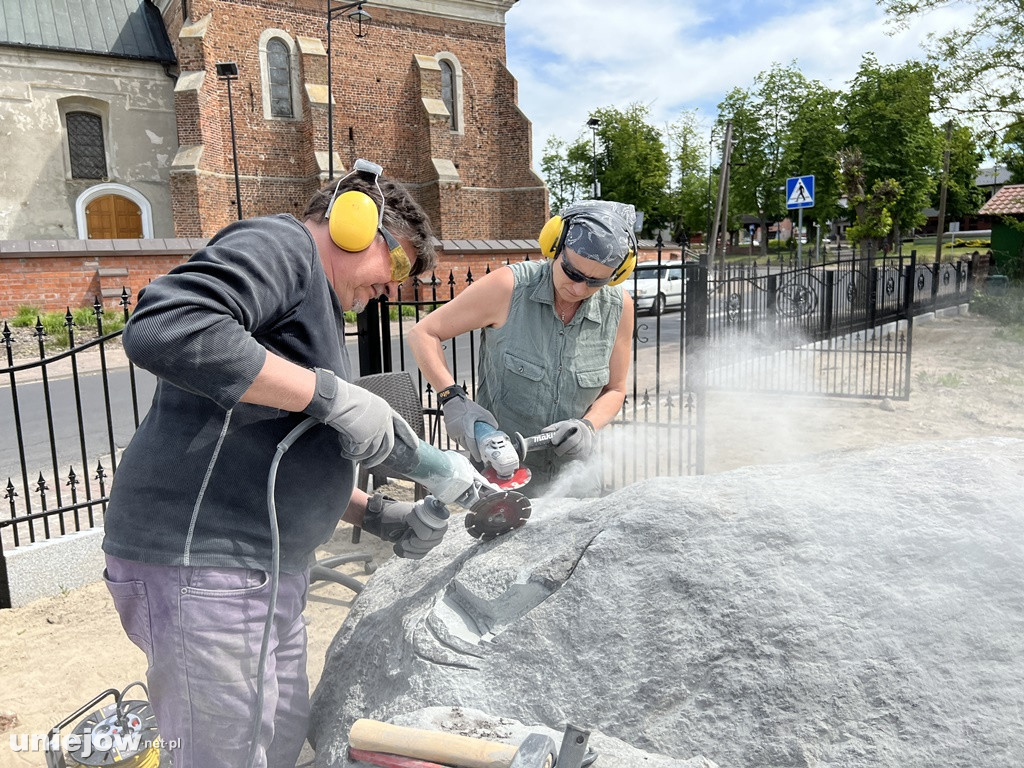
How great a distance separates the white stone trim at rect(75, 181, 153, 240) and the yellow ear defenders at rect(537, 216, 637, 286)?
22850 mm

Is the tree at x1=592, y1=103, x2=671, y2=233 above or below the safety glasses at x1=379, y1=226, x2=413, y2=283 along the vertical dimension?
above

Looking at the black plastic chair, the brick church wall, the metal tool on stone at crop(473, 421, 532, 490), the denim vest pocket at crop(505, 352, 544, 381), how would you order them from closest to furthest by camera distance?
1. the metal tool on stone at crop(473, 421, 532, 490)
2. the denim vest pocket at crop(505, 352, 544, 381)
3. the black plastic chair
4. the brick church wall

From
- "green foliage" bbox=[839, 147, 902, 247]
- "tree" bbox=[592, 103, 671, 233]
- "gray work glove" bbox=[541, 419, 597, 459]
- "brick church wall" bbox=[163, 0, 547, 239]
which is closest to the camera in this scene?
"gray work glove" bbox=[541, 419, 597, 459]

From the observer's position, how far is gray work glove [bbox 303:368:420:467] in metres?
1.64

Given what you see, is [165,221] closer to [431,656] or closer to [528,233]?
[528,233]

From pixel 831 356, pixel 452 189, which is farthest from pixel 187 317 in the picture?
pixel 452 189

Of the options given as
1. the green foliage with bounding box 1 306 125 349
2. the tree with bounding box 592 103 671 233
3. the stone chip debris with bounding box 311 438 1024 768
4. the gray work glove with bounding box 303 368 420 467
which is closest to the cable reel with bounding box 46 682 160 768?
the stone chip debris with bounding box 311 438 1024 768

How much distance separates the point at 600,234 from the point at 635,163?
148 feet

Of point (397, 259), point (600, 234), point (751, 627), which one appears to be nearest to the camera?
point (751, 627)

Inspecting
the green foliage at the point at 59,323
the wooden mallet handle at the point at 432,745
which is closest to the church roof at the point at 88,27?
the green foliage at the point at 59,323

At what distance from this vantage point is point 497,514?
2.32 metres

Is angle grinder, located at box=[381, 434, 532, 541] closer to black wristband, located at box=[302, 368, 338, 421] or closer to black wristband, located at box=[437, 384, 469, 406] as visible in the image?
black wristband, located at box=[302, 368, 338, 421]

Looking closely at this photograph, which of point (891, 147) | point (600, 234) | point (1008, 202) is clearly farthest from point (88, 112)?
point (891, 147)

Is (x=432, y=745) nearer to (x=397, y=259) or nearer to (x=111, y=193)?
(x=397, y=259)
